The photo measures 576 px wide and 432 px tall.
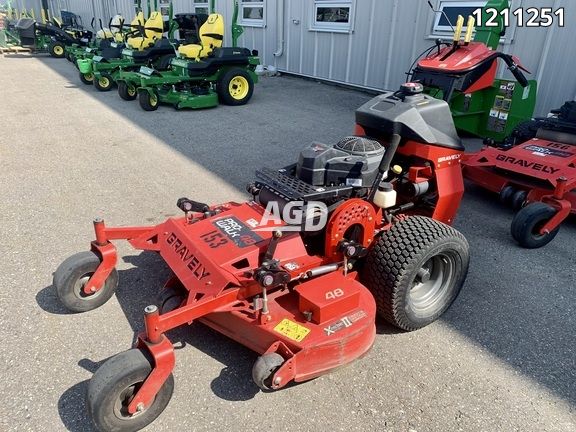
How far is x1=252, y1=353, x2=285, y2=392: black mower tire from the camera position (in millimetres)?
2051

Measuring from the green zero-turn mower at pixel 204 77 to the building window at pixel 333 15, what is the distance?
2479 mm

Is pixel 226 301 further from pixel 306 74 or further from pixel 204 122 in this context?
pixel 306 74

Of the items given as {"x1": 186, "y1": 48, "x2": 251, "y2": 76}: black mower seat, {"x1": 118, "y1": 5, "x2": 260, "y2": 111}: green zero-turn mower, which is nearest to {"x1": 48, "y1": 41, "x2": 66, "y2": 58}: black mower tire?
{"x1": 118, "y1": 5, "x2": 260, "y2": 111}: green zero-turn mower

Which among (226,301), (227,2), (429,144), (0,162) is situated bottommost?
(0,162)

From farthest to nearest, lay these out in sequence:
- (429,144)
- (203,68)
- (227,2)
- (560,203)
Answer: (227,2)
(203,68)
(560,203)
(429,144)

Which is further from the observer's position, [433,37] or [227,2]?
[227,2]

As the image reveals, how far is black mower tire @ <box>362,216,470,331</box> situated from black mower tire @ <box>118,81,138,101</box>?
822 centimetres

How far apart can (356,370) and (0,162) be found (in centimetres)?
546

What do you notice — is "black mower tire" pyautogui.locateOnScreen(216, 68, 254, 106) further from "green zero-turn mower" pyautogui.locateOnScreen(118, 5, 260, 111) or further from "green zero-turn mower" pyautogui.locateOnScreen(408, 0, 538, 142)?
"green zero-turn mower" pyautogui.locateOnScreen(408, 0, 538, 142)

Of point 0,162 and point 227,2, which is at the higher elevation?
point 227,2

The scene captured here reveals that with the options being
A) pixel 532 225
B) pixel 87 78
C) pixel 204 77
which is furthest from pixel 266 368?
pixel 87 78

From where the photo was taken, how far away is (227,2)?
543 inches

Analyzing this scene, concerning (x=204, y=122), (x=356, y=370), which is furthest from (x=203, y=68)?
(x=356, y=370)

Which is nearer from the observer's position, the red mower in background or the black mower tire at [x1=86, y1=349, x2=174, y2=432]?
the black mower tire at [x1=86, y1=349, x2=174, y2=432]
